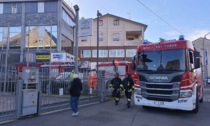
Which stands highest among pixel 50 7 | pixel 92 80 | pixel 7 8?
pixel 7 8

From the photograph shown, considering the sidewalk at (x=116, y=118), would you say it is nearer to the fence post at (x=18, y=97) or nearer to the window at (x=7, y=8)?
the fence post at (x=18, y=97)

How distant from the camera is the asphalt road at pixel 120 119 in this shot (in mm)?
9555

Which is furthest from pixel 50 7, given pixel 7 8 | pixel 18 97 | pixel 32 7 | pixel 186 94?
pixel 186 94

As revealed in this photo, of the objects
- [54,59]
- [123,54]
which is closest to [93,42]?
[123,54]

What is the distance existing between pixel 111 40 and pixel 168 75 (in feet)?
135

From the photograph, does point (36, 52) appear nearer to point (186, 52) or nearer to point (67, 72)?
point (67, 72)

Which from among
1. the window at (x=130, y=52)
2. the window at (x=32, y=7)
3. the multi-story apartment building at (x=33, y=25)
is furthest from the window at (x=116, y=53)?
the window at (x=32, y=7)

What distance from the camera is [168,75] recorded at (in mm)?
11148

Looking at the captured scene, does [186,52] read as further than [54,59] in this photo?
No

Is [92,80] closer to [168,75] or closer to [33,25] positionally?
[168,75]

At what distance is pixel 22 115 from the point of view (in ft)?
32.6

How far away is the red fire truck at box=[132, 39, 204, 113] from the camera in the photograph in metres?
10.9

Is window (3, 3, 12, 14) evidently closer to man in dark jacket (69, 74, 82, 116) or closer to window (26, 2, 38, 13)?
window (26, 2, 38, 13)

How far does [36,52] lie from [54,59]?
5.32 m
